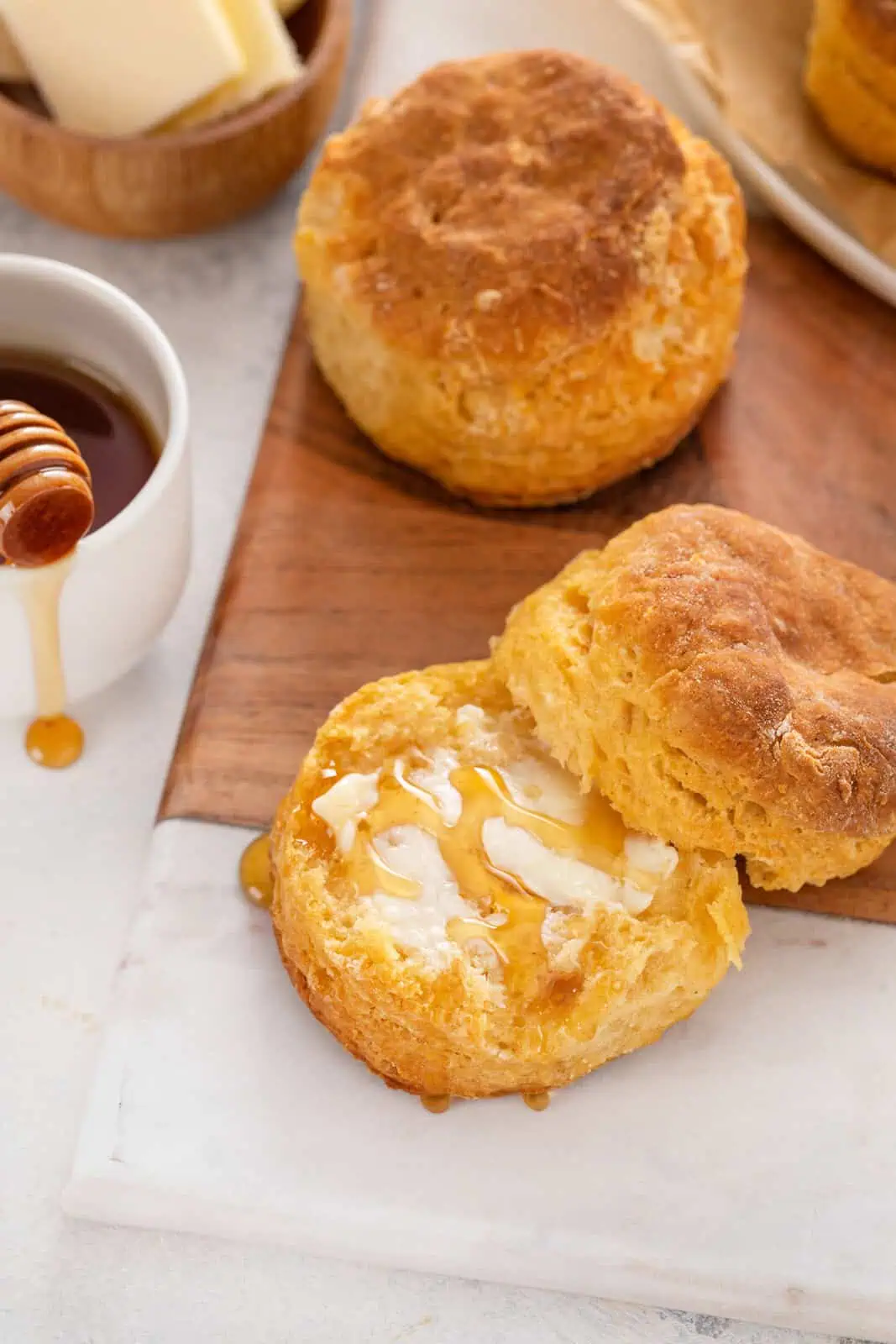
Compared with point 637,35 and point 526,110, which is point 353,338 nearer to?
point 526,110

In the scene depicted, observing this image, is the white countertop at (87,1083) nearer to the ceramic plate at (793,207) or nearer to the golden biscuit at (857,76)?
the ceramic plate at (793,207)

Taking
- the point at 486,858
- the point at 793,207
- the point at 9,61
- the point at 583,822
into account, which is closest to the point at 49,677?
the point at 486,858

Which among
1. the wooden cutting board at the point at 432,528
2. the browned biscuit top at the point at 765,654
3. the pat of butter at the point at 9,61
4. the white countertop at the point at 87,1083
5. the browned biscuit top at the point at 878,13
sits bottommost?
the white countertop at the point at 87,1083

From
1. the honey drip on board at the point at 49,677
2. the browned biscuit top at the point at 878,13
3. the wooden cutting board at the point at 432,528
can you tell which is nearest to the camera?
the honey drip on board at the point at 49,677

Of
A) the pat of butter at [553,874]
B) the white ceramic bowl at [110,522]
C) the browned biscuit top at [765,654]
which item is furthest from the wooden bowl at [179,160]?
the pat of butter at [553,874]

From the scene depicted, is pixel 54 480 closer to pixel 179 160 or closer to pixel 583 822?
pixel 583 822

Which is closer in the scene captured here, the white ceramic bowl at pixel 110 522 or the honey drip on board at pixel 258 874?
the white ceramic bowl at pixel 110 522

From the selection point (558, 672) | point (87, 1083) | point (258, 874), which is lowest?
point (87, 1083)
